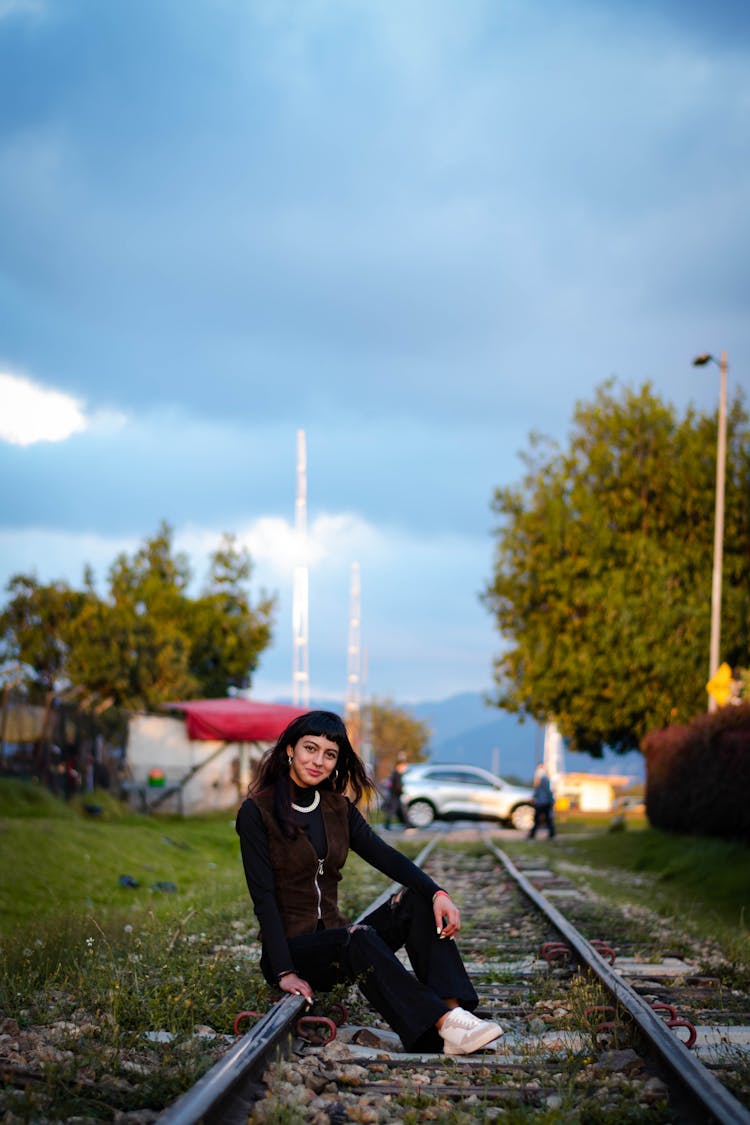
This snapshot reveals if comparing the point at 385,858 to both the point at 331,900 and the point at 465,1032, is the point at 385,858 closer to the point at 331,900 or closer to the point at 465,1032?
the point at 331,900

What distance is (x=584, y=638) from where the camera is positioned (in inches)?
1215

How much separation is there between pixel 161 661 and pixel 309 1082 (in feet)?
101

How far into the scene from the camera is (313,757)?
5324mm

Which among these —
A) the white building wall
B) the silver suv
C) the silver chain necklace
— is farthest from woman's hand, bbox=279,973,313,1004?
the silver suv

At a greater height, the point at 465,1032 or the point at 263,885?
the point at 263,885

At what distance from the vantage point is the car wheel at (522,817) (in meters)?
31.4

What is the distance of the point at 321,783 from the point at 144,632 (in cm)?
3070

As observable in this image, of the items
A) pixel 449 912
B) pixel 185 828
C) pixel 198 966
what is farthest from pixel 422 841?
pixel 449 912

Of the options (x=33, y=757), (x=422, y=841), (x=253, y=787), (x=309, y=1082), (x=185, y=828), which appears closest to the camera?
(x=309, y=1082)

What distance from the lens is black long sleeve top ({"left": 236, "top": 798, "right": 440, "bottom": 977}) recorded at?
204 inches

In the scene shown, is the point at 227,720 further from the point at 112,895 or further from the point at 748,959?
the point at 748,959

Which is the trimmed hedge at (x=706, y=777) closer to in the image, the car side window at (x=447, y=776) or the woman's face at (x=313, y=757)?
the car side window at (x=447, y=776)

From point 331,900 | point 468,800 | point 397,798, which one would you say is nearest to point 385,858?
point 331,900

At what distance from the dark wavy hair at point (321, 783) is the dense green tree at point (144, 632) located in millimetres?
25448
